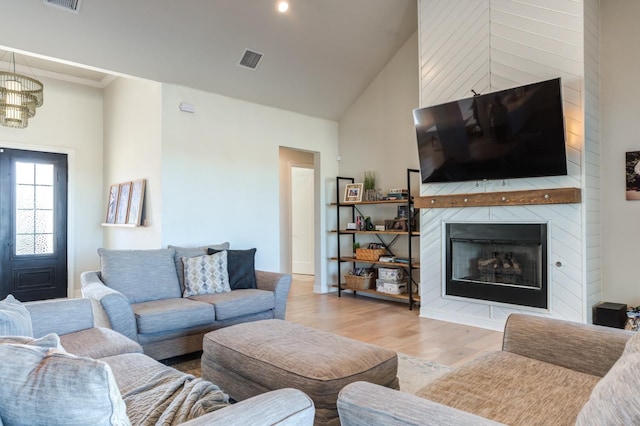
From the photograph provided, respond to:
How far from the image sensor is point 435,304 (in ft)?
15.0

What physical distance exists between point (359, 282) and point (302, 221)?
9.35 feet

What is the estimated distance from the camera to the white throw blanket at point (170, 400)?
144cm

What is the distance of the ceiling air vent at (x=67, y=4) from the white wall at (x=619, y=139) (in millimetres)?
4979

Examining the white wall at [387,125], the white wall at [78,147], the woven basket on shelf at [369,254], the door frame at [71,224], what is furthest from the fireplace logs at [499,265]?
the door frame at [71,224]

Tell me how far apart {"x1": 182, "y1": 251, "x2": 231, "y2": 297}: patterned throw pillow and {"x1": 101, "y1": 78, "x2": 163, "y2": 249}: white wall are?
0.85 metres

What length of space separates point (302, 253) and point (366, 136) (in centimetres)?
317

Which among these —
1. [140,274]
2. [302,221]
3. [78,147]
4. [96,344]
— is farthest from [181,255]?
[302,221]

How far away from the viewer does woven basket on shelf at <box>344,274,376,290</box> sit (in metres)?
5.67

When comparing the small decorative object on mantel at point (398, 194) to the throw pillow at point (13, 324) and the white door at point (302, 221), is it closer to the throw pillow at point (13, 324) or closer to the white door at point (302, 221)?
the white door at point (302, 221)

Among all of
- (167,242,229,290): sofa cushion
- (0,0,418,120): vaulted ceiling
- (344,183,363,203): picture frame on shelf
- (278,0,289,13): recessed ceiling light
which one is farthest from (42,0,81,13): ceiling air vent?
(344,183,363,203): picture frame on shelf

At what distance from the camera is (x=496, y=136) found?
155 inches

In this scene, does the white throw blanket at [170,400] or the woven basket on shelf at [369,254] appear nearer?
the white throw blanket at [170,400]

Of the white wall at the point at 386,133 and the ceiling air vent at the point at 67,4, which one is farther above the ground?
the ceiling air vent at the point at 67,4

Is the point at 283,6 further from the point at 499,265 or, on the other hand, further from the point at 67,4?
the point at 499,265
